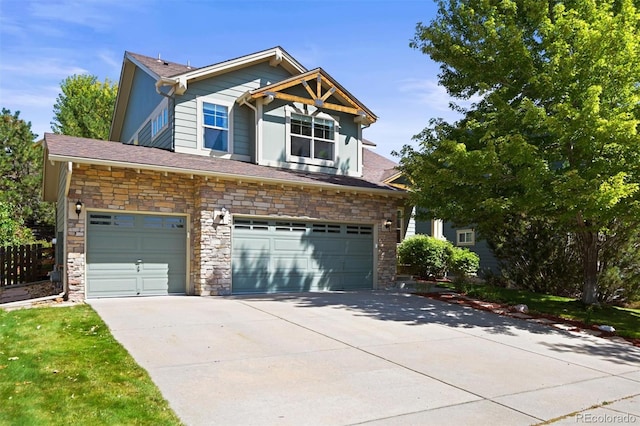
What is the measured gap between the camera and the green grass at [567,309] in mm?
10359

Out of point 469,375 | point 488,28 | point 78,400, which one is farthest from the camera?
point 488,28

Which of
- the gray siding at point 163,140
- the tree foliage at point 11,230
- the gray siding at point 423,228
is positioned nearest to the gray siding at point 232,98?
the gray siding at point 163,140

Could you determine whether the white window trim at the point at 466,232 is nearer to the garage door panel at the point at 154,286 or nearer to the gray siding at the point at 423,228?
the gray siding at the point at 423,228

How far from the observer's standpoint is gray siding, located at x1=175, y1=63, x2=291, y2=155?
13984 millimetres

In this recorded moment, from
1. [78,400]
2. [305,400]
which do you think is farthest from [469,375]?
[78,400]

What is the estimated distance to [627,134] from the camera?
Answer: 339 inches

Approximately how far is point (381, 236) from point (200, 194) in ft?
19.6

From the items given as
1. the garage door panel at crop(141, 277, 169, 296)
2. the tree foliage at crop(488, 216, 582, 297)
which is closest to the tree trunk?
the tree foliage at crop(488, 216, 582, 297)

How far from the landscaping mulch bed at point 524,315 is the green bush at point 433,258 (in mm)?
4573

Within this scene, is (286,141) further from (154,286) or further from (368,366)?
(368,366)

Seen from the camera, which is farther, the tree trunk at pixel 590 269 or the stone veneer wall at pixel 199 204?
the tree trunk at pixel 590 269

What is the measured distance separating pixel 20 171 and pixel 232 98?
51.0ft

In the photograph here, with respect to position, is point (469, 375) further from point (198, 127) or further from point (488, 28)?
point (198, 127)

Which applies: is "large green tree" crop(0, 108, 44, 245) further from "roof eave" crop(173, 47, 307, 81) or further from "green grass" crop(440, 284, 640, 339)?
"green grass" crop(440, 284, 640, 339)
